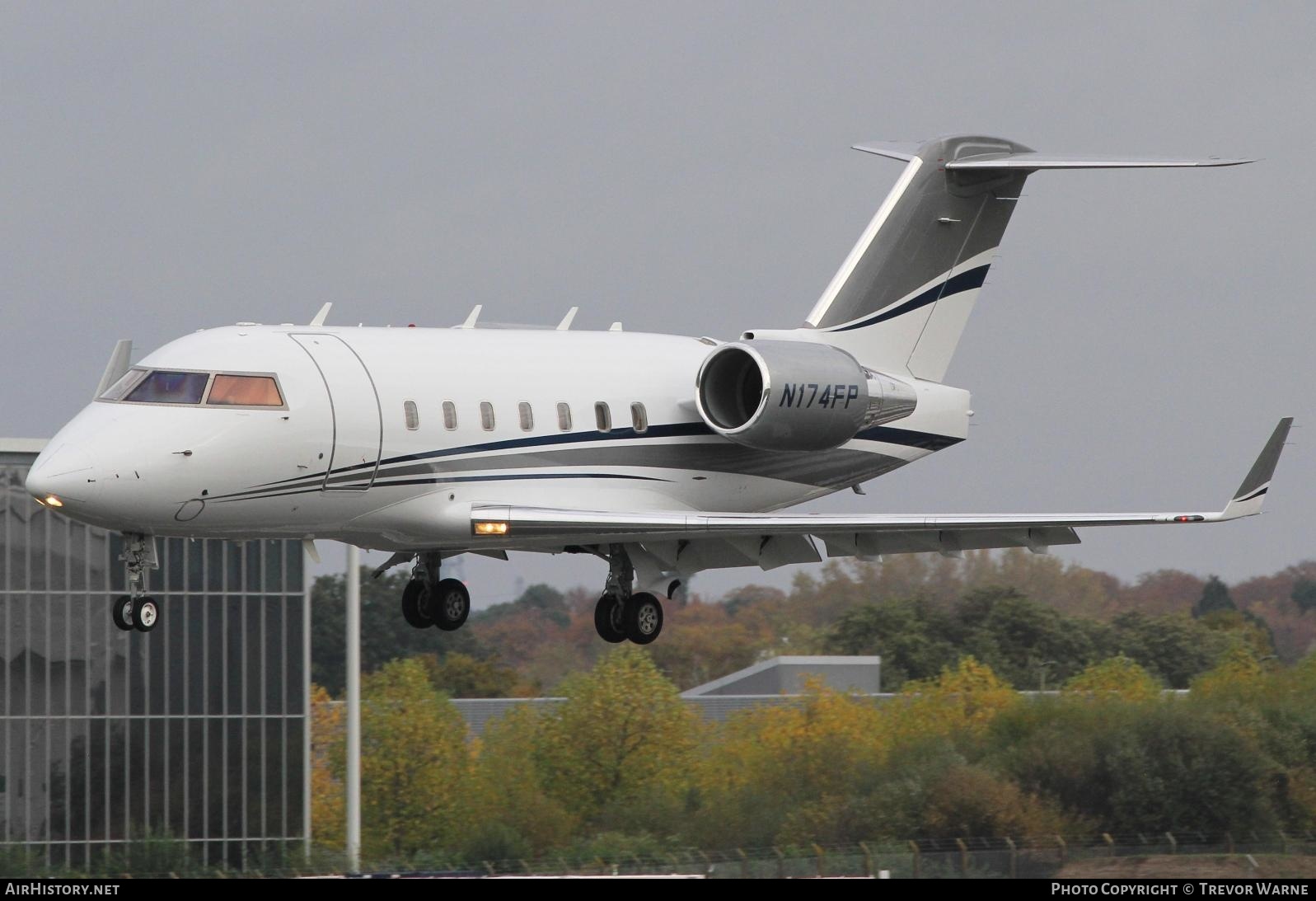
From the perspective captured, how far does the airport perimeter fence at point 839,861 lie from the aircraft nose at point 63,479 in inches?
848

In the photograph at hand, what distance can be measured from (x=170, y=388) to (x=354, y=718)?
90.3 ft

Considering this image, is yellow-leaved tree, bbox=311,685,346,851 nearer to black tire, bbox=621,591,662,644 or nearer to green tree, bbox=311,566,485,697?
green tree, bbox=311,566,485,697

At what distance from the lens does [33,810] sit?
1658 inches

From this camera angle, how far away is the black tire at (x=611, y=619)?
26.8 metres

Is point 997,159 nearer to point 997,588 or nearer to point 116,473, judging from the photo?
point 116,473

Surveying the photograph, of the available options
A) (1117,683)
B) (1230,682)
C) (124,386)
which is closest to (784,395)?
(124,386)

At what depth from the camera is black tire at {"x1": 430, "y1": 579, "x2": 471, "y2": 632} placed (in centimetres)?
2706

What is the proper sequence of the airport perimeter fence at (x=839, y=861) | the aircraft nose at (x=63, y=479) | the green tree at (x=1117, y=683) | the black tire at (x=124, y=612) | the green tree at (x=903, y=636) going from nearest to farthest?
the aircraft nose at (x=63, y=479) < the black tire at (x=124, y=612) < the airport perimeter fence at (x=839, y=861) < the green tree at (x=1117, y=683) < the green tree at (x=903, y=636)

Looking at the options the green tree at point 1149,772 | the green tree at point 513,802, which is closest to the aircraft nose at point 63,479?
the green tree at point 1149,772

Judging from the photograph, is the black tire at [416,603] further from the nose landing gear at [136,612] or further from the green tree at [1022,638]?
the green tree at [1022,638]

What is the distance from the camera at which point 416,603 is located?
27078mm

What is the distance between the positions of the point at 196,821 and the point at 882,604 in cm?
3309

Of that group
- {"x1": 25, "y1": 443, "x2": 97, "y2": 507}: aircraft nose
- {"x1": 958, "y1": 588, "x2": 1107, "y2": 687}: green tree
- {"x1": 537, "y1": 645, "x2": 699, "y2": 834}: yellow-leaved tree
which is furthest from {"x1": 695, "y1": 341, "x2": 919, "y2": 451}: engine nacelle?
{"x1": 958, "y1": 588, "x2": 1107, "y2": 687}: green tree

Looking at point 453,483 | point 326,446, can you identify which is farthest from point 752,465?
point 326,446
